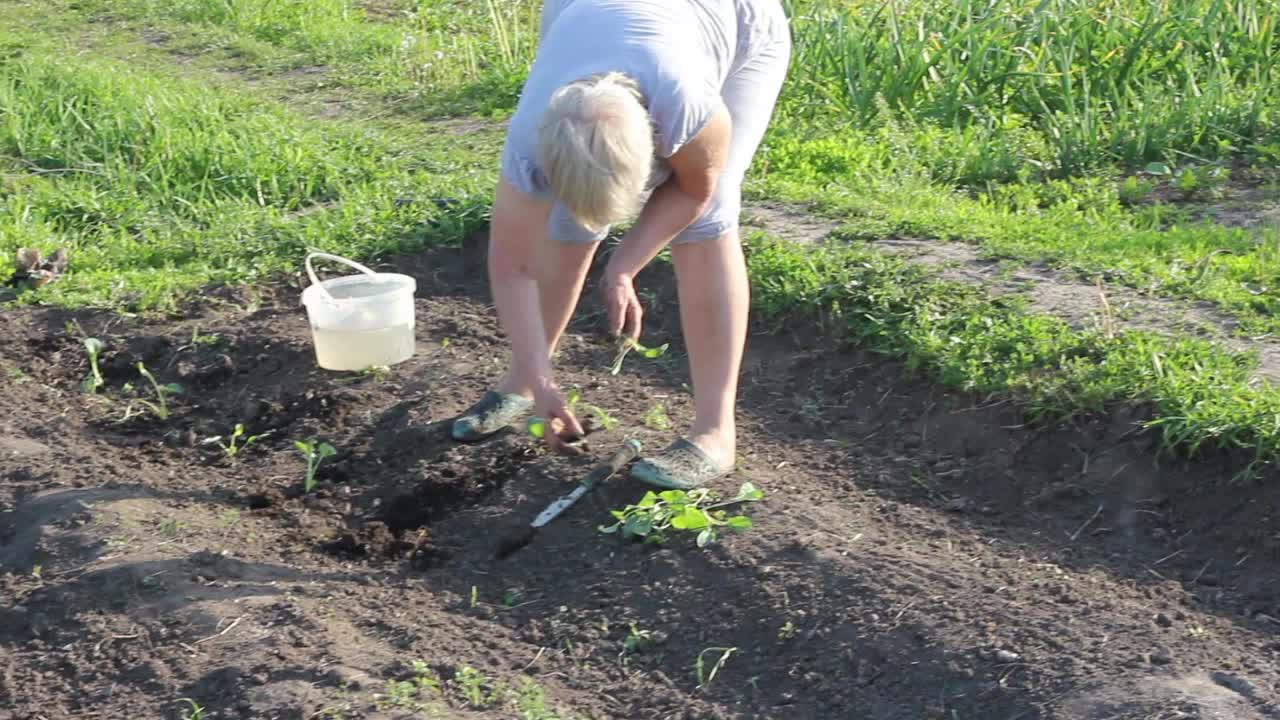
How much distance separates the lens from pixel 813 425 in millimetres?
4270

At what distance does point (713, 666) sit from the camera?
3.37 metres

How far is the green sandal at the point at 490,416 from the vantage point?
A: 4133mm

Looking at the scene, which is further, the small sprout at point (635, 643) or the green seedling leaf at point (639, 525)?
the green seedling leaf at point (639, 525)

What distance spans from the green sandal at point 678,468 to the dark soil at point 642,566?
8 centimetres

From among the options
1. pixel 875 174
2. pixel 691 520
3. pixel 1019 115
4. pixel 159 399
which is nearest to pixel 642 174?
pixel 691 520

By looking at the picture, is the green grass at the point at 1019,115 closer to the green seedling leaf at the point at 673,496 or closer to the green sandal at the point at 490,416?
the green sandal at the point at 490,416

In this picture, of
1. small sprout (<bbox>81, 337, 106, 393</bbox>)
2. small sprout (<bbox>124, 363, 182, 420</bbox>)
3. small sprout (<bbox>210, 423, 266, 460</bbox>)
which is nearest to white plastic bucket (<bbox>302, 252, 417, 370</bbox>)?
small sprout (<bbox>210, 423, 266, 460</bbox>)

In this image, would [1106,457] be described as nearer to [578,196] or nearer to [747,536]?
[747,536]

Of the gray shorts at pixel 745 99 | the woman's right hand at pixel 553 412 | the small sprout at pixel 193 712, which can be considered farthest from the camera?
the gray shorts at pixel 745 99

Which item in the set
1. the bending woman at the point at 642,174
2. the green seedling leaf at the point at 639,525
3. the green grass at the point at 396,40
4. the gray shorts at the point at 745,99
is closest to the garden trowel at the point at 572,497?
the bending woman at the point at 642,174

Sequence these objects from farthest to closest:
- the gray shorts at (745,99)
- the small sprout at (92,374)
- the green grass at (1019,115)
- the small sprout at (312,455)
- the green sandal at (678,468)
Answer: the green grass at (1019,115)
the small sprout at (92,374)
the small sprout at (312,455)
the green sandal at (678,468)
the gray shorts at (745,99)

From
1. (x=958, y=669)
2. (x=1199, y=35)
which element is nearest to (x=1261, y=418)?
(x=958, y=669)

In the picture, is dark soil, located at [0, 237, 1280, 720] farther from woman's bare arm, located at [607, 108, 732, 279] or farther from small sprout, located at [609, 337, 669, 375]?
woman's bare arm, located at [607, 108, 732, 279]

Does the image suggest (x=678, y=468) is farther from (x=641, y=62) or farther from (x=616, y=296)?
(x=641, y=62)
